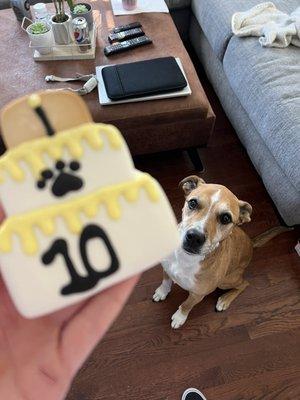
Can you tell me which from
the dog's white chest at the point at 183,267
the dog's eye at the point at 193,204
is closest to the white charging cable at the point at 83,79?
the dog's eye at the point at 193,204

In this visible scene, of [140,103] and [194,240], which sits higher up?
[140,103]

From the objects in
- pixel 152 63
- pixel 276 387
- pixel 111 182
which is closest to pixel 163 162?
pixel 152 63

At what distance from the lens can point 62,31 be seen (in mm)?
1747

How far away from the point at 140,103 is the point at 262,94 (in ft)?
1.90

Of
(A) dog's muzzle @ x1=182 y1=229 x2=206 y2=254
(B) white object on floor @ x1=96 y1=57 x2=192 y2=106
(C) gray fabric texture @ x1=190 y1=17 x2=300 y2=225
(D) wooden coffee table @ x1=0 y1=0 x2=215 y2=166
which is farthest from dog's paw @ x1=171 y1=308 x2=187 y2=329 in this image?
(B) white object on floor @ x1=96 y1=57 x2=192 y2=106

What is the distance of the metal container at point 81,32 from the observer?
1702 mm

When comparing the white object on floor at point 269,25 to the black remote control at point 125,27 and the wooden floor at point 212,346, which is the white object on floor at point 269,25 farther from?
the wooden floor at point 212,346

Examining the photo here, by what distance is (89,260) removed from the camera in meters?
0.67

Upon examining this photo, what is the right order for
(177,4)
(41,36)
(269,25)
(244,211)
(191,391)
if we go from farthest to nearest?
1. (177,4)
2. (269,25)
3. (41,36)
4. (191,391)
5. (244,211)

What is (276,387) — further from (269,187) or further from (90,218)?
(90,218)

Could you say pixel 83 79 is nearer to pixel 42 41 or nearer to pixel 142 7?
pixel 42 41

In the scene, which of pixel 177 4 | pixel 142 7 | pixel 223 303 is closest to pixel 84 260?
pixel 223 303

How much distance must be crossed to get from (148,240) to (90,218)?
12cm

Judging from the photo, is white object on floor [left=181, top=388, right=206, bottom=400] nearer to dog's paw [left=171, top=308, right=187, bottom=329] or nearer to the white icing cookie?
dog's paw [left=171, top=308, right=187, bottom=329]
